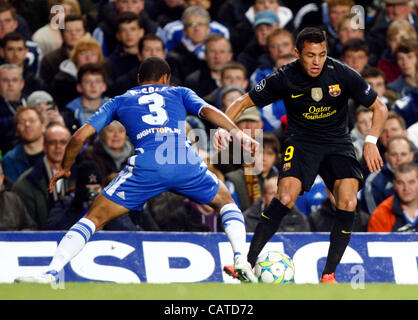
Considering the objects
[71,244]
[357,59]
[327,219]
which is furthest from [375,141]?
[357,59]

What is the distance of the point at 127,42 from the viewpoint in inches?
561

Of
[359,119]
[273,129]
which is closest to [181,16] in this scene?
[273,129]

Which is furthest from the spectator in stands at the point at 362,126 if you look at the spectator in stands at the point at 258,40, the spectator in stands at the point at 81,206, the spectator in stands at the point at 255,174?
the spectator in stands at the point at 81,206

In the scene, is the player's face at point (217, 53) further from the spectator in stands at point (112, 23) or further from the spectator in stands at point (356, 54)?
the spectator in stands at point (356, 54)

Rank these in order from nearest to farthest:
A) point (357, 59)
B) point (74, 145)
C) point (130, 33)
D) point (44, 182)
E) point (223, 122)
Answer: point (223, 122) → point (74, 145) → point (44, 182) → point (357, 59) → point (130, 33)

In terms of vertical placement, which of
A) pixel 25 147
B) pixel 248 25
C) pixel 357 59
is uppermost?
pixel 248 25

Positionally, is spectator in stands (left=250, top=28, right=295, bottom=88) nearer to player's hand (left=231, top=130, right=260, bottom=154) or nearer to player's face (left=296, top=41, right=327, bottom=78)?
player's face (left=296, top=41, right=327, bottom=78)

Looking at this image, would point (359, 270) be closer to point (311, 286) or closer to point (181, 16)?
point (311, 286)

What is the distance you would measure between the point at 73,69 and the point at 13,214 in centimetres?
333

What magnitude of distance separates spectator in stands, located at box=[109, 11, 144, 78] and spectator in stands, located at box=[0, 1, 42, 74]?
1.17 m

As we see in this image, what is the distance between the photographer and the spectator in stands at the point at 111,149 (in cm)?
1223

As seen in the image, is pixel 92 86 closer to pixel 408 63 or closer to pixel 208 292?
pixel 408 63

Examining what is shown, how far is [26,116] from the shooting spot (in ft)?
40.9
